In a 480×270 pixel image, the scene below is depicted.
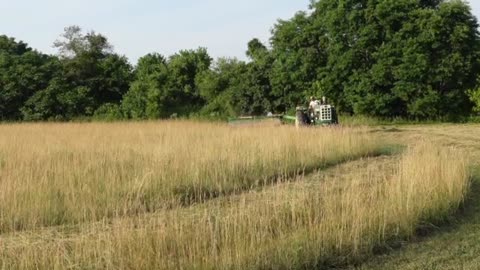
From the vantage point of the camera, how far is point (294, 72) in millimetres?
30469

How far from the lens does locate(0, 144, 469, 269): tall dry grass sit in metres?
Result: 4.18

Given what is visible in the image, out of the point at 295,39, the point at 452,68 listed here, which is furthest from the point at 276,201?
the point at 295,39

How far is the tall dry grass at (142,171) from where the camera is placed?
593cm

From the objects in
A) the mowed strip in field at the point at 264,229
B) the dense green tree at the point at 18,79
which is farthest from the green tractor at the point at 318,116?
the dense green tree at the point at 18,79

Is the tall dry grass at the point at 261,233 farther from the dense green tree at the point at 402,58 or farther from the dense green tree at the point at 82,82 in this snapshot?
the dense green tree at the point at 82,82

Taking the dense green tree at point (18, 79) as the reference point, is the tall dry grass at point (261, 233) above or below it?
below

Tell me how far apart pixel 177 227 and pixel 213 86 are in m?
29.2

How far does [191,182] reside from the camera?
7.57 m

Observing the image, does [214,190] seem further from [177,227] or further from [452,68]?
[452,68]

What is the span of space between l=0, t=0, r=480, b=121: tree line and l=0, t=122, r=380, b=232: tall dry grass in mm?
16039

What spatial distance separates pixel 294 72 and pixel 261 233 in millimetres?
26222

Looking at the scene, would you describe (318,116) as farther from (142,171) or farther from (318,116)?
(142,171)

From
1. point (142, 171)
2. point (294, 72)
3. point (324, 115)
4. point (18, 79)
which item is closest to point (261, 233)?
point (142, 171)

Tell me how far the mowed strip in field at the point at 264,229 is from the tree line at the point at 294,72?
20974mm
